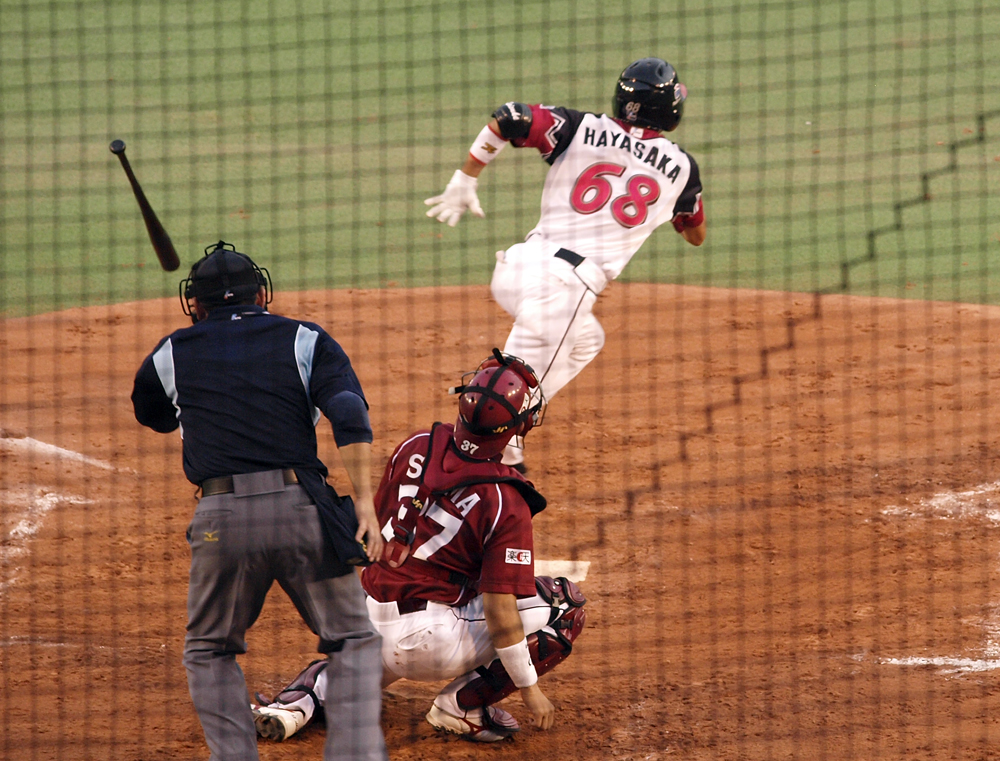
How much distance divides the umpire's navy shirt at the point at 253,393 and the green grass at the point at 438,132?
18.6ft

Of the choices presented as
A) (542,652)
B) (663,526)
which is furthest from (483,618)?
(663,526)

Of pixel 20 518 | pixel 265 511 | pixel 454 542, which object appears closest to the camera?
pixel 265 511

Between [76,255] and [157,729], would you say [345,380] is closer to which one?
[157,729]

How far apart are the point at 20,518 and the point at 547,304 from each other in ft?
8.54

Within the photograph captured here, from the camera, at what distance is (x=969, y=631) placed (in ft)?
15.6

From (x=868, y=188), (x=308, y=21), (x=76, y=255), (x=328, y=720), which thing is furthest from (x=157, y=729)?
(x=308, y=21)

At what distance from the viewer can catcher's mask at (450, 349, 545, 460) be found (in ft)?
12.6

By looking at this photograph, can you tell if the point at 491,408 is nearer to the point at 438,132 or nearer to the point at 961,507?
the point at 961,507

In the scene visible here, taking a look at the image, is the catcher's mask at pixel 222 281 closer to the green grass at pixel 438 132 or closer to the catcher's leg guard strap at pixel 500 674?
the catcher's leg guard strap at pixel 500 674

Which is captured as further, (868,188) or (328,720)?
(868,188)

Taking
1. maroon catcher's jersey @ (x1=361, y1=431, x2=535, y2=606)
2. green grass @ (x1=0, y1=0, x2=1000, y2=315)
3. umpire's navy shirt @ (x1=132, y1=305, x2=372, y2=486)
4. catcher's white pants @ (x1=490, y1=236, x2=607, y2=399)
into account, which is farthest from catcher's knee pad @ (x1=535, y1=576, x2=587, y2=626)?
green grass @ (x1=0, y1=0, x2=1000, y2=315)

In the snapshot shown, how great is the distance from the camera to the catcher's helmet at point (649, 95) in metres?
5.79

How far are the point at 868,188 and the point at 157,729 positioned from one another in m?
8.78

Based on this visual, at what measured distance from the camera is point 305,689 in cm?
411
